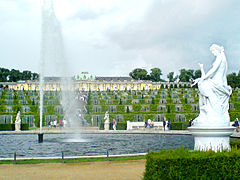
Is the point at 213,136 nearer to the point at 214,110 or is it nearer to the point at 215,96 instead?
the point at 214,110

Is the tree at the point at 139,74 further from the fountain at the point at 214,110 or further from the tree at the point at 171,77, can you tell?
the fountain at the point at 214,110

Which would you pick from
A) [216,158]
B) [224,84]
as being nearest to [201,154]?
[216,158]

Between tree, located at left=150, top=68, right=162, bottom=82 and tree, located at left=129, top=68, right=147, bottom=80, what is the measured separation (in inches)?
110

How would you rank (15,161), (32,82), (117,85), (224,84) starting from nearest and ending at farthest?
(224,84) < (15,161) < (32,82) < (117,85)

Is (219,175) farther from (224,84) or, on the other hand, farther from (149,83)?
(149,83)

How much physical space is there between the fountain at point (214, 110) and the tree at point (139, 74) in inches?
4648

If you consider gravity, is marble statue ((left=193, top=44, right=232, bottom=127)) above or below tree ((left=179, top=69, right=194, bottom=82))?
below

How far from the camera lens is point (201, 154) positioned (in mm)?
6438

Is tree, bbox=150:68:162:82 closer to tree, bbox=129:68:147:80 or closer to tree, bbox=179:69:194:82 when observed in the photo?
tree, bbox=129:68:147:80

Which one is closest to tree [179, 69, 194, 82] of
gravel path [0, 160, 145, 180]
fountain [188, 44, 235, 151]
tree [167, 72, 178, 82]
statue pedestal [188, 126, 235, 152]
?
tree [167, 72, 178, 82]

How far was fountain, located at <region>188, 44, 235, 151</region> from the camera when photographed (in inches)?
344

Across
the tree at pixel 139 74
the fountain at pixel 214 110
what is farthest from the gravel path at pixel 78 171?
the tree at pixel 139 74

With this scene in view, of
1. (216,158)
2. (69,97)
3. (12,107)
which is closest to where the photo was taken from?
(216,158)

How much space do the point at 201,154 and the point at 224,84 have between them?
3.37 m
